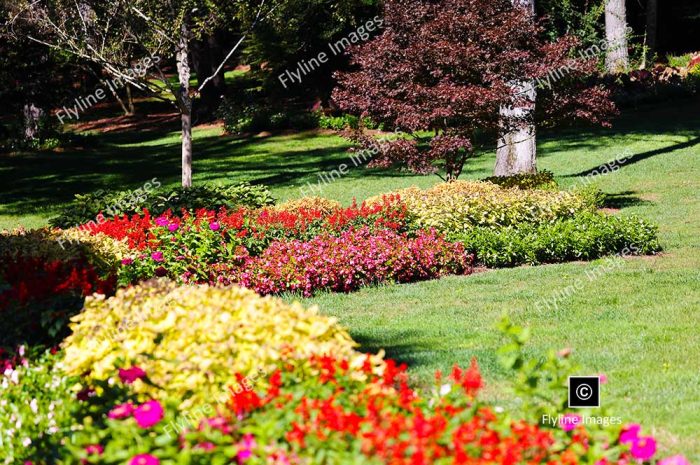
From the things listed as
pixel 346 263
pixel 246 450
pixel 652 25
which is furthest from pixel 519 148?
pixel 652 25

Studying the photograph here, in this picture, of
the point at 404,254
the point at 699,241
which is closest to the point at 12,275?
the point at 404,254

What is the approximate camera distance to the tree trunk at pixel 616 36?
104 feet

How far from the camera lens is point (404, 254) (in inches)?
448

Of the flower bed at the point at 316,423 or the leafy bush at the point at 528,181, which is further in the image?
the leafy bush at the point at 528,181

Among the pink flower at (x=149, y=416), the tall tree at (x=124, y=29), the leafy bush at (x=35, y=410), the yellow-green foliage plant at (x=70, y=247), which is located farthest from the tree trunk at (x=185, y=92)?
the pink flower at (x=149, y=416)

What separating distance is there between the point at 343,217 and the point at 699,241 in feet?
18.0

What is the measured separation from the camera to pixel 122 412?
4.03 m

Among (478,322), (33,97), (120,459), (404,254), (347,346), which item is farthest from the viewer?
(33,97)

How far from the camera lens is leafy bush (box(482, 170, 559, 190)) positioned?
52.6 ft

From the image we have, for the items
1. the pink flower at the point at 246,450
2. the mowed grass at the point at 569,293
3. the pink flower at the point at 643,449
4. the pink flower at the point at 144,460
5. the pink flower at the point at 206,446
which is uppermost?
the pink flower at the point at 144,460

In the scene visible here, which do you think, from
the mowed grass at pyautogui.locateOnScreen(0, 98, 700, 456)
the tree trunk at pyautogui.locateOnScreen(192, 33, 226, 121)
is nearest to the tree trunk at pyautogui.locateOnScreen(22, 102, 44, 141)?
the mowed grass at pyautogui.locateOnScreen(0, 98, 700, 456)

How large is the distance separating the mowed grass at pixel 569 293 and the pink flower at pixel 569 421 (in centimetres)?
112

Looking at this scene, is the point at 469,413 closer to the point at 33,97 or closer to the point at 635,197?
the point at 635,197

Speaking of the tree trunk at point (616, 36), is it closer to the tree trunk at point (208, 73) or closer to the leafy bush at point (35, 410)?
the tree trunk at point (208, 73)
